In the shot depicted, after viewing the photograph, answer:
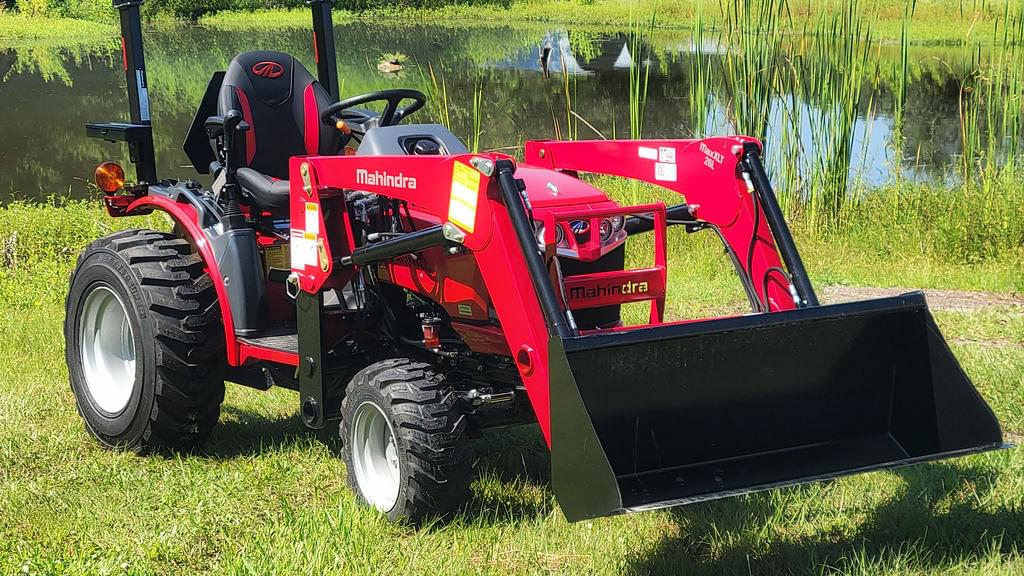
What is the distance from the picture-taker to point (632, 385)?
3.13 meters

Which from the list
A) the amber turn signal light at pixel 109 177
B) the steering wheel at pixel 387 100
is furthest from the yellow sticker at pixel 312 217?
the amber turn signal light at pixel 109 177

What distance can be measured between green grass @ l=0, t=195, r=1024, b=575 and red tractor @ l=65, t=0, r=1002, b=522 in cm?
19

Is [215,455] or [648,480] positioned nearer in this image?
[648,480]

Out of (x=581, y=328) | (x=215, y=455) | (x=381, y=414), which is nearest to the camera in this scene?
(x=381, y=414)

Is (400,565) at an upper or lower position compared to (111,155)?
upper

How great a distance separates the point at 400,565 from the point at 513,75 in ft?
62.5

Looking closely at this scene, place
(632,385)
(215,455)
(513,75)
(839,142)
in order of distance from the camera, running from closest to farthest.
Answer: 1. (632,385)
2. (215,455)
3. (839,142)
4. (513,75)

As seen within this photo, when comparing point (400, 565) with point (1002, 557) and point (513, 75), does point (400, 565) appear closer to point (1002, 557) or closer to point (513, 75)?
point (1002, 557)

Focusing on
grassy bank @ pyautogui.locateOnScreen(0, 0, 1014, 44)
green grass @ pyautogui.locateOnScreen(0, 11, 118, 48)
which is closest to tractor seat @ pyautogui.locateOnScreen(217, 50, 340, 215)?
grassy bank @ pyautogui.locateOnScreen(0, 0, 1014, 44)

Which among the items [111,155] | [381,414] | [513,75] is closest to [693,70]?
[381,414]

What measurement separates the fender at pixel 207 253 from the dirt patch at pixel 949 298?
3.92 metres

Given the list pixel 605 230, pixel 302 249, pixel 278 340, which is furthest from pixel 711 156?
pixel 278 340

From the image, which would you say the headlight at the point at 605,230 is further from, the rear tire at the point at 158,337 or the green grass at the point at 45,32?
the green grass at the point at 45,32

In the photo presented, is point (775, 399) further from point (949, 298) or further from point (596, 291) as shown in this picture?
point (949, 298)
